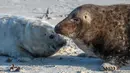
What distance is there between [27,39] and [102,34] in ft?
4.45

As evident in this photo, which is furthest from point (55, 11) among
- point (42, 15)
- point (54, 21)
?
point (54, 21)

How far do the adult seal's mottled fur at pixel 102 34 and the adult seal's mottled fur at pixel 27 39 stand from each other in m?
0.82

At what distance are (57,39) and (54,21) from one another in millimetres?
3580

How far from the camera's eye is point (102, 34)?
611 cm

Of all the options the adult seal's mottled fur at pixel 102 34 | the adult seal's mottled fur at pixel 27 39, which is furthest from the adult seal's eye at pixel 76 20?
the adult seal's mottled fur at pixel 27 39

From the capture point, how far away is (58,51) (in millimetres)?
7164

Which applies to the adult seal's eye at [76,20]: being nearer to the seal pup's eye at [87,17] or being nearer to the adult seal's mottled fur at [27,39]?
the seal pup's eye at [87,17]

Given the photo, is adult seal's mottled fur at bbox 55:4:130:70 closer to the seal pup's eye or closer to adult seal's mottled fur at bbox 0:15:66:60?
the seal pup's eye

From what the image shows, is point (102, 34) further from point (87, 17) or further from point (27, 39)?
point (27, 39)

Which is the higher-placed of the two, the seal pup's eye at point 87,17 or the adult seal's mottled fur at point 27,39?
the seal pup's eye at point 87,17

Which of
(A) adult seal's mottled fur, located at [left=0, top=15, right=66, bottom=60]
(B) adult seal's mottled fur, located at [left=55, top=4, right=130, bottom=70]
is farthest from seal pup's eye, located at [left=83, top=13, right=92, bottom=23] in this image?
(A) adult seal's mottled fur, located at [left=0, top=15, right=66, bottom=60]

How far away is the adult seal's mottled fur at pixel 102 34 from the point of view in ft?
19.9

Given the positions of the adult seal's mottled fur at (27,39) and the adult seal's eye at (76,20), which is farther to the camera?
the adult seal's mottled fur at (27,39)

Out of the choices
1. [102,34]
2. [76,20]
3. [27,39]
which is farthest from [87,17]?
[27,39]
